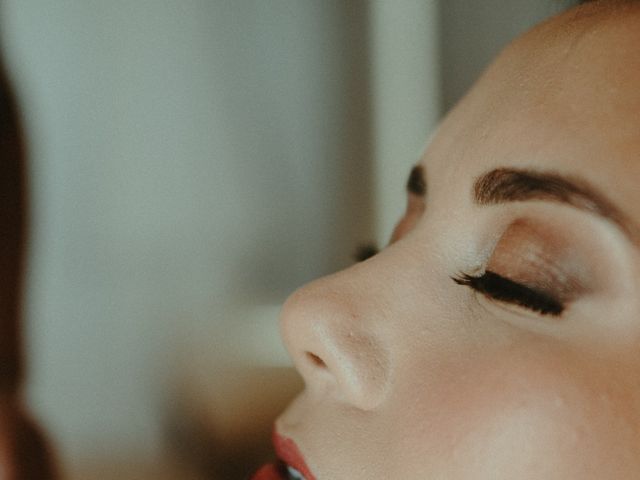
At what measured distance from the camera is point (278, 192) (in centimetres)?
101

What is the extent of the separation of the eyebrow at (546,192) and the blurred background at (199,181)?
47cm

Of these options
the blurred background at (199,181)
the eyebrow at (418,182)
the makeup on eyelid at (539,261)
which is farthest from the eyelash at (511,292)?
the blurred background at (199,181)

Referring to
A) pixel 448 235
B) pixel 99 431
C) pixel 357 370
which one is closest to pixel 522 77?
pixel 448 235

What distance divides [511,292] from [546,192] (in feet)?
0.26

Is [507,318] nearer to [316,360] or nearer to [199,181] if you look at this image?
[316,360]

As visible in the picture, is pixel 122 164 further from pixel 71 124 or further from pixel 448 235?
pixel 448 235

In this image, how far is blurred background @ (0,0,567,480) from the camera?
2.61 ft

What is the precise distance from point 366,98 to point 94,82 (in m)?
0.45

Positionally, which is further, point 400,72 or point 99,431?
point 400,72

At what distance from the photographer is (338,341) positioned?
19.0 inches

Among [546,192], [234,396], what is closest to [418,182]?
[546,192]

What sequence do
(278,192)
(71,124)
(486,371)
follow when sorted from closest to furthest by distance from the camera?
(486,371)
(71,124)
(278,192)

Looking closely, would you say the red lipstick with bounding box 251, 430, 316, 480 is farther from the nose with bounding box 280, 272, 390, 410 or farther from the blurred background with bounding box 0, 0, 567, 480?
the blurred background with bounding box 0, 0, 567, 480

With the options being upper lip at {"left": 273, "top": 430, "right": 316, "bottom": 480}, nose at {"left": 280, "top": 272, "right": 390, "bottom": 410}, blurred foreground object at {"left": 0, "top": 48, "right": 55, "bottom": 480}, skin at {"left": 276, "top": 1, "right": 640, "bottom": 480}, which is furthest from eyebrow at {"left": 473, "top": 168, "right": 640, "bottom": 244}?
blurred foreground object at {"left": 0, "top": 48, "right": 55, "bottom": 480}
